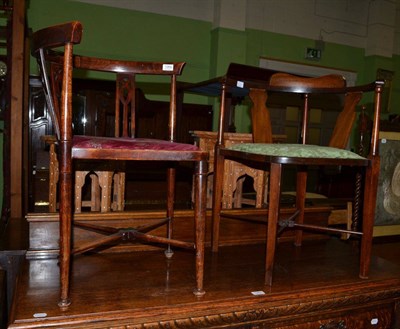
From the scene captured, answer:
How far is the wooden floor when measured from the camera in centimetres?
112

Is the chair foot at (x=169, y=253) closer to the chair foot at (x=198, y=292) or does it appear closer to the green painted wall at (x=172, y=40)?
the chair foot at (x=198, y=292)

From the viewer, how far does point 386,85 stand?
5504mm

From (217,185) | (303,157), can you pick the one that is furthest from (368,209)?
(217,185)

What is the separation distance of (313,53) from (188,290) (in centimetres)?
459

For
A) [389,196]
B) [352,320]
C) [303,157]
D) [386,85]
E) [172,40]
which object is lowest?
[352,320]

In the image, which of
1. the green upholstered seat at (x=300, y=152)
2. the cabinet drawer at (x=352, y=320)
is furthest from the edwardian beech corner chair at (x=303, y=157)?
the cabinet drawer at (x=352, y=320)

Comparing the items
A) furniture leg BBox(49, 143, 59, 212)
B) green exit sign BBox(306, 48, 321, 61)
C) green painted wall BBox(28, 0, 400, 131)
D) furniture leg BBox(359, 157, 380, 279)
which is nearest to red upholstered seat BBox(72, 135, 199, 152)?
furniture leg BBox(359, 157, 380, 279)

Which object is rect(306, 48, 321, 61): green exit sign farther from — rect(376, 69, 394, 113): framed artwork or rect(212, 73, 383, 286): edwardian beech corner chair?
rect(212, 73, 383, 286): edwardian beech corner chair

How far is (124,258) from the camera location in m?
1.58

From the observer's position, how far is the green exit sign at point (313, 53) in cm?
513

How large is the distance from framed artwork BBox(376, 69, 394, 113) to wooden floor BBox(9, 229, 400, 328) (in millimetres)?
4375

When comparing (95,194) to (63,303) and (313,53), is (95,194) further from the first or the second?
(313,53)

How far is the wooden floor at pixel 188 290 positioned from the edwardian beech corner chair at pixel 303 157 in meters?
0.10

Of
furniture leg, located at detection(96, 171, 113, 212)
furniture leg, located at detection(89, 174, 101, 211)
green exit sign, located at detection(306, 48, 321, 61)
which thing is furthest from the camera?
green exit sign, located at detection(306, 48, 321, 61)
